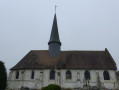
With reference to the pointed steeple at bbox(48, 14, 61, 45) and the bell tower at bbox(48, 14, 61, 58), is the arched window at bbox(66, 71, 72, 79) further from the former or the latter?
the pointed steeple at bbox(48, 14, 61, 45)

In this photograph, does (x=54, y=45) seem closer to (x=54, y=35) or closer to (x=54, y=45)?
(x=54, y=45)

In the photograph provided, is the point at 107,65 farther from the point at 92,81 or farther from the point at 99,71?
the point at 92,81

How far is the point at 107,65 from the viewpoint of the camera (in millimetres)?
27188

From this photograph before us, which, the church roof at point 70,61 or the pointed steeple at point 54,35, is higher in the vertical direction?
the pointed steeple at point 54,35

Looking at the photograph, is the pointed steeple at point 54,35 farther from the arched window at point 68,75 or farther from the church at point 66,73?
the arched window at point 68,75

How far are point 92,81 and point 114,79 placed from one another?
4203 mm

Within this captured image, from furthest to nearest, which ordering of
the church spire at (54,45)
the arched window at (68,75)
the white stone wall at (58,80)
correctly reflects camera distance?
the church spire at (54,45), the arched window at (68,75), the white stone wall at (58,80)

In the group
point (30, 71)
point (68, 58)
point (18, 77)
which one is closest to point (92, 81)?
point (68, 58)

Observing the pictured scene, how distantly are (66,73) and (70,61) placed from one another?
8.98 feet

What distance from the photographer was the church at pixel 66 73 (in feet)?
85.5

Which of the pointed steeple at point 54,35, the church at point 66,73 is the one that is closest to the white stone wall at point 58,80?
the church at point 66,73

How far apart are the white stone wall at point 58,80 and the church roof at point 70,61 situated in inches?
38.3

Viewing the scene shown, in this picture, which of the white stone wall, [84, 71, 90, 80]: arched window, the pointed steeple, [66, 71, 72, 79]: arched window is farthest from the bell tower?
[84, 71, 90, 80]: arched window

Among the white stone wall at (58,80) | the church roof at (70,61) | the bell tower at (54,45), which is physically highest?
the bell tower at (54,45)
